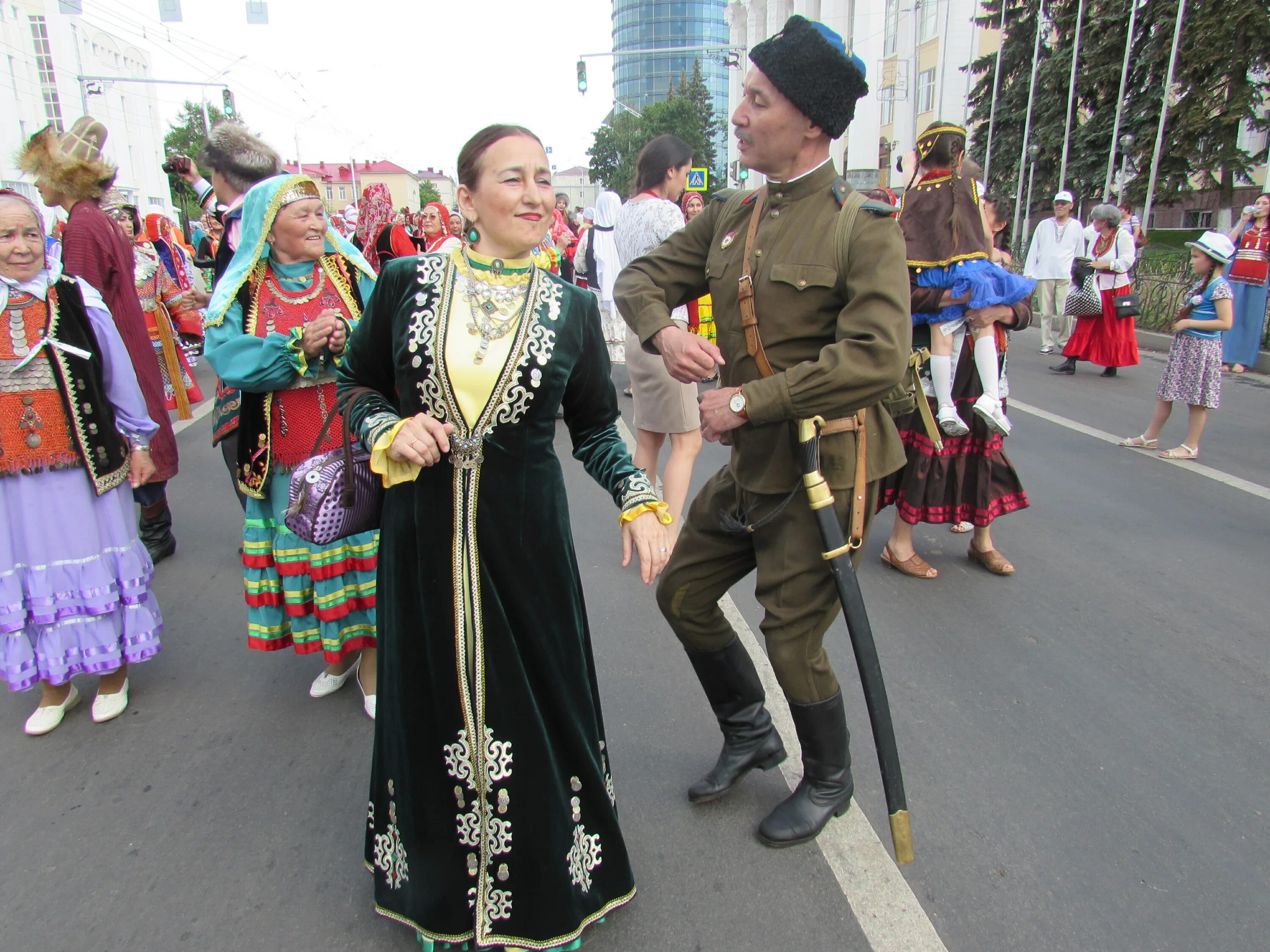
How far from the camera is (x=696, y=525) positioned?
259 cm

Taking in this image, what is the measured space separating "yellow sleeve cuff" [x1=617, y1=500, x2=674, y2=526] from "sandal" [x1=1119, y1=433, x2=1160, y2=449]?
6361 mm

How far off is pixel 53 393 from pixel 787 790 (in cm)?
286

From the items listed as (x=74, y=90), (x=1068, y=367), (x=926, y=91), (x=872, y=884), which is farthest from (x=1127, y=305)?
(x=74, y=90)

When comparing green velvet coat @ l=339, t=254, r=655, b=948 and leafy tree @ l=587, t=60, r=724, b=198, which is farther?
leafy tree @ l=587, t=60, r=724, b=198

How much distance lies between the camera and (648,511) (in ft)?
6.26

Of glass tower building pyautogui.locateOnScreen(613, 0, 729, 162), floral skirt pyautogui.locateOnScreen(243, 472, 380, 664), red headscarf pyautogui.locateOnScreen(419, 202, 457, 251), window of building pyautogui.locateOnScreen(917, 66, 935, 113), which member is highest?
glass tower building pyautogui.locateOnScreen(613, 0, 729, 162)

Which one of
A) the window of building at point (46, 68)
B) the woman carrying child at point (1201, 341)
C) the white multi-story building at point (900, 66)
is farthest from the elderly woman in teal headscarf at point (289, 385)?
the window of building at point (46, 68)

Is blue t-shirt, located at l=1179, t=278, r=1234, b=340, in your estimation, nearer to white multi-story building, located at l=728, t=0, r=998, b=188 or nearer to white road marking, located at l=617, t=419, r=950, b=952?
white road marking, located at l=617, t=419, r=950, b=952

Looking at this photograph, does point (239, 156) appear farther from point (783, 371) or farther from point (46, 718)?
point (783, 371)

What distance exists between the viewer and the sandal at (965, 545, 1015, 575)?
4523 millimetres

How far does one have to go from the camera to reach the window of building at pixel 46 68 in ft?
141

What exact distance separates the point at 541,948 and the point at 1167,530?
4.72 meters

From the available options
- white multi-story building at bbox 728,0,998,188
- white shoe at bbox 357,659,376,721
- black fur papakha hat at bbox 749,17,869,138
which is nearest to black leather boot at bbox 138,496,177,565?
white shoe at bbox 357,659,376,721

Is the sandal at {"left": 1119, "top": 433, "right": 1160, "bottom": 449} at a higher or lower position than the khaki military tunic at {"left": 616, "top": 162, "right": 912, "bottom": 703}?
lower
